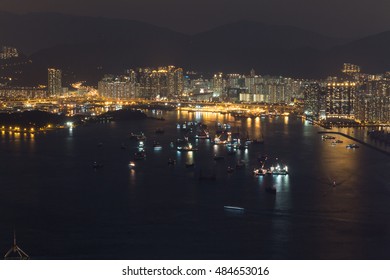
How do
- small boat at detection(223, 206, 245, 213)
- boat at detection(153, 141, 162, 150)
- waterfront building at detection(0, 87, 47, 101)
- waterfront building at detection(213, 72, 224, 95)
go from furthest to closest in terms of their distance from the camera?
waterfront building at detection(213, 72, 224, 95), waterfront building at detection(0, 87, 47, 101), boat at detection(153, 141, 162, 150), small boat at detection(223, 206, 245, 213)

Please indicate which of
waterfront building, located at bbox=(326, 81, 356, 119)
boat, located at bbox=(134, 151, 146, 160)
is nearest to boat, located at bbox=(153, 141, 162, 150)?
boat, located at bbox=(134, 151, 146, 160)

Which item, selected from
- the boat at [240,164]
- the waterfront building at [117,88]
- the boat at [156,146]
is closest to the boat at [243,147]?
the boat at [156,146]

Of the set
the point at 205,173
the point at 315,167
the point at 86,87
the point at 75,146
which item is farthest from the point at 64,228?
the point at 86,87

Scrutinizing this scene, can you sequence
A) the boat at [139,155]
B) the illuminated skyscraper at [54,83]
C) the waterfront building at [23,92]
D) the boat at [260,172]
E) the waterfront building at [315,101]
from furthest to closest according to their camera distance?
the illuminated skyscraper at [54,83] → the waterfront building at [23,92] → the waterfront building at [315,101] → the boat at [139,155] → the boat at [260,172]

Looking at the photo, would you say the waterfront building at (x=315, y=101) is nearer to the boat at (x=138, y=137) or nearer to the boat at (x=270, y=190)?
the boat at (x=138, y=137)

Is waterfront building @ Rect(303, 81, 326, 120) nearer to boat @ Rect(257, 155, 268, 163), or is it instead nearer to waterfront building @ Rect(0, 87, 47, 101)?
boat @ Rect(257, 155, 268, 163)

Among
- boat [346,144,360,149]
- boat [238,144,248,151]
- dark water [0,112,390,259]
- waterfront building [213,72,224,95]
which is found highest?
waterfront building [213,72,224,95]
